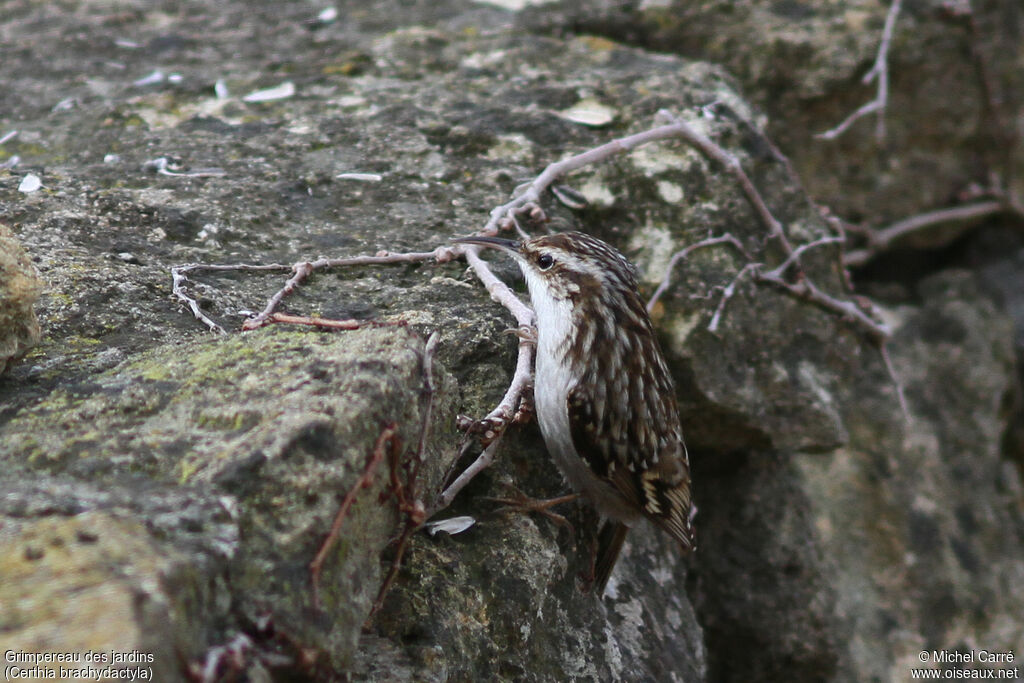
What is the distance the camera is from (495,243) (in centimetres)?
322

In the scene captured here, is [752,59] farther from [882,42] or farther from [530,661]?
[530,661]

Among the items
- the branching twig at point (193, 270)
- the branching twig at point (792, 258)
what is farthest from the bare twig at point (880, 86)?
the branching twig at point (193, 270)

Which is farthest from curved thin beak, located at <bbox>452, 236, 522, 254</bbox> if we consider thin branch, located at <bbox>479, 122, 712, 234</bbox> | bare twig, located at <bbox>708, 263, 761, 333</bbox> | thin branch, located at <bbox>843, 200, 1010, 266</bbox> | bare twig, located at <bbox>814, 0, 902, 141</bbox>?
thin branch, located at <bbox>843, 200, 1010, 266</bbox>

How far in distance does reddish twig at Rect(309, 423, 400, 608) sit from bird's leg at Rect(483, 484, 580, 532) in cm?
83

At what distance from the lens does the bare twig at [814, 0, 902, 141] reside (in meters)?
4.68

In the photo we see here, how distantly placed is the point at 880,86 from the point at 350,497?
4061mm

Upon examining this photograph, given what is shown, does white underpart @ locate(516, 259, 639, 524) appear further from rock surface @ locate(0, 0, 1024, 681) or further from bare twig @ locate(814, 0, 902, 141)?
bare twig @ locate(814, 0, 902, 141)

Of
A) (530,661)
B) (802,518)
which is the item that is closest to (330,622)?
(530,661)

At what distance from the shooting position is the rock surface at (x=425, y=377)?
5.31ft

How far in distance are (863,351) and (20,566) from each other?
3.76 m

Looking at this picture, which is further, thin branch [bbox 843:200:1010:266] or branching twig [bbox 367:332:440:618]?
thin branch [bbox 843:200:1010:266]

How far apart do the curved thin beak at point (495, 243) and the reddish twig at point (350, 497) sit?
4.75 ft

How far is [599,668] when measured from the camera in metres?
2.62

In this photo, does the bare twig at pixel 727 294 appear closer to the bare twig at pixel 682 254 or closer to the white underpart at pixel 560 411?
the bare twig at pixel 682 254
